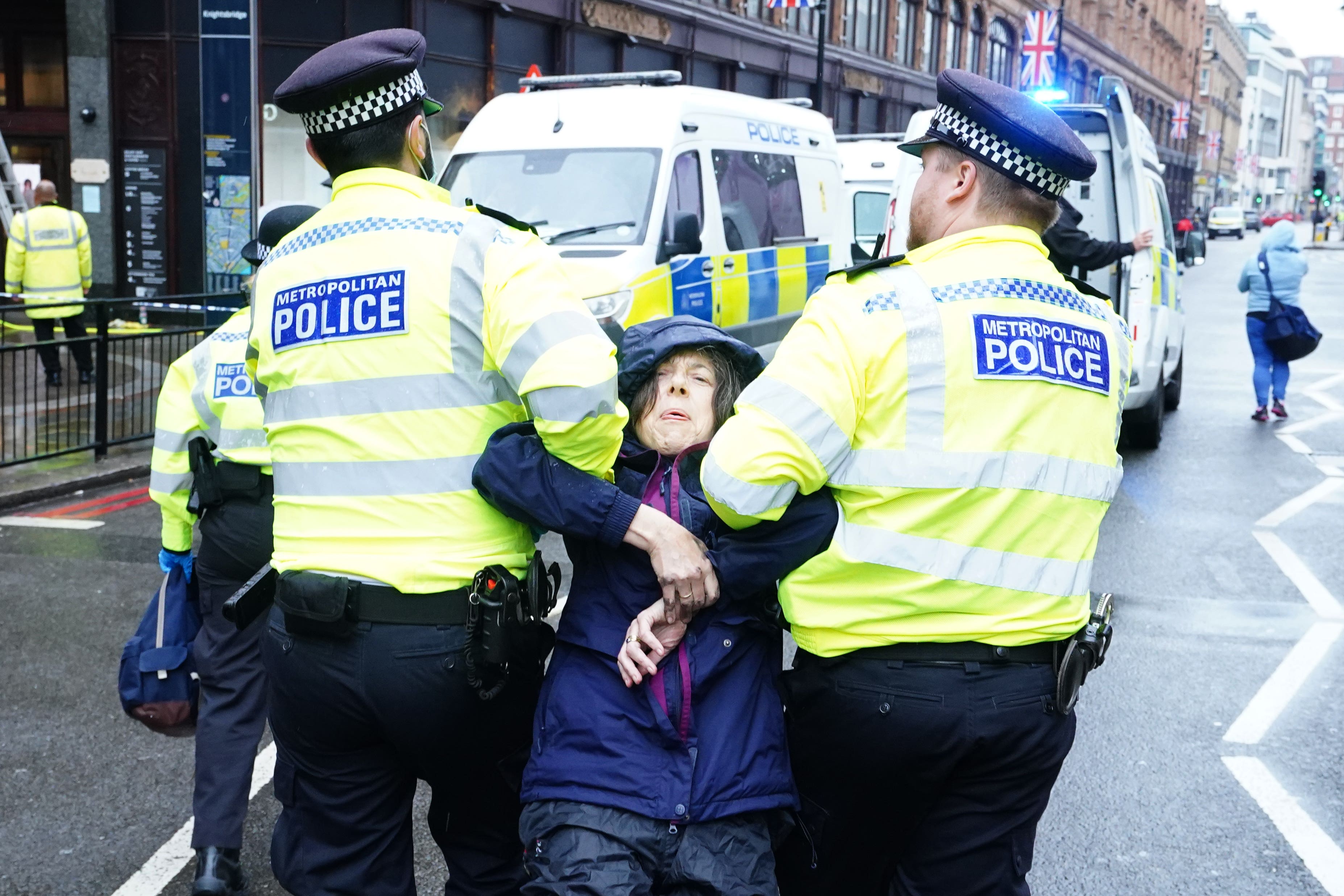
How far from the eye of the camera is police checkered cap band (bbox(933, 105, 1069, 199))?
2.42 metres

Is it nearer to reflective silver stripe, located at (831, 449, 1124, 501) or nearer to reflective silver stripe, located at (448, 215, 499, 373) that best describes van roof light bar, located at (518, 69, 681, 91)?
reflective silver stripe, located at (448, 215, 499, 373)

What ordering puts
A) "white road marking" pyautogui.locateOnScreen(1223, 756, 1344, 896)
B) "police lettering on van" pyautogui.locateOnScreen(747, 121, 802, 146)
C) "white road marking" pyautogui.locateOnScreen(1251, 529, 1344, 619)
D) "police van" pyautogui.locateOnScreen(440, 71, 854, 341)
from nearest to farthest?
1. "white road marking" pyautogui.locateOnScreen(1223, 756, 1344, 896)
2. "white road marking" pyautogui.locateOnScreen(1251, 529, 1344, 619)
3. "police van" pyautogui.locateOnScreen(440, 71, 854, 341)
4. "police lettering on van" pyautogui.locateOnScreen(747, 121, 802, 146)

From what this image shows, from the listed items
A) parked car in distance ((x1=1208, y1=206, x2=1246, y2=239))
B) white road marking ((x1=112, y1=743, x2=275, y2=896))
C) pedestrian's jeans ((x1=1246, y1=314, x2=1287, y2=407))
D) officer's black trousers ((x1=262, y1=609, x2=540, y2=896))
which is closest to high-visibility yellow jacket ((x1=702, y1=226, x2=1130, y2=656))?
officer's black trousers ((x1=262, y1=609, x2=540, y2=896))

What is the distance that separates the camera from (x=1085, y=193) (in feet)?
34.1

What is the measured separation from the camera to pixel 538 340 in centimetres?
244

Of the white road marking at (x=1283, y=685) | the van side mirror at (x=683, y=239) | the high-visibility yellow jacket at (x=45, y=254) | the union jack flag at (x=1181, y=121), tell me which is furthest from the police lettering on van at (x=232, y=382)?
the union jack flag at (x=1181, y=121)

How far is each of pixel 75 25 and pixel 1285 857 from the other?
16.4m

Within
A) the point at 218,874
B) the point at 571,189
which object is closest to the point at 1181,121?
the point at 571,189

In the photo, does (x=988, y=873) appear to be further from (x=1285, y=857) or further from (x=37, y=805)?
(x=37, y=805)

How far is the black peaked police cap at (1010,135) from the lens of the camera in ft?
7.82

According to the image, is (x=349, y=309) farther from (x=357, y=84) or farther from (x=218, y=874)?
(x=218, y=874)

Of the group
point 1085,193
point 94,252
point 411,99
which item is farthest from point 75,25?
point 411,99

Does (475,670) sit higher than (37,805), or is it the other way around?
(475,670)

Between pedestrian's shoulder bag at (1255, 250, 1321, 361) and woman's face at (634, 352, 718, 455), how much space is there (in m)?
11.1
